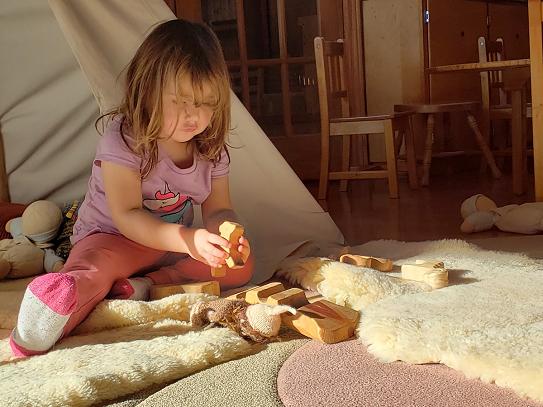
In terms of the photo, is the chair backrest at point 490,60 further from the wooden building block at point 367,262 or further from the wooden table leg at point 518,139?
the wooden building block at point 367,262

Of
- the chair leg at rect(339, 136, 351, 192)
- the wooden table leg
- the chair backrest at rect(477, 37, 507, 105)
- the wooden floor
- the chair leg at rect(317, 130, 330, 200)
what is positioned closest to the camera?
the wooden floor

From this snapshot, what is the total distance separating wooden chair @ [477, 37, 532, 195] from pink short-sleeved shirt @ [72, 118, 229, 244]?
148cm

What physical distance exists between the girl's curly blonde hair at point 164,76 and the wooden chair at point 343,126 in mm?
1469

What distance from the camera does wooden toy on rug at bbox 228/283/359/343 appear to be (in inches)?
40.7

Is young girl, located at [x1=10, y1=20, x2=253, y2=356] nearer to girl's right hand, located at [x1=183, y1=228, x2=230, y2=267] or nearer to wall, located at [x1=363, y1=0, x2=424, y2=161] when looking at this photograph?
girl's right hand, located at [x1=183, y1=228, x2=230, y2=267]

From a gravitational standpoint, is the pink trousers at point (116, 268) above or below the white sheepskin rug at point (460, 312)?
above

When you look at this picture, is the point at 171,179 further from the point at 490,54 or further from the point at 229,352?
the point at 490,54

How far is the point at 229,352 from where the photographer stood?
0.99 metres

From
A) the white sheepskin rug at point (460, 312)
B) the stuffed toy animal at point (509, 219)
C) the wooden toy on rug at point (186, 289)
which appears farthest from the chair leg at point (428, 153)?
the wooden toy on rug at point (186, 289)

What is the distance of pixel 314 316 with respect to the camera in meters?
1.07

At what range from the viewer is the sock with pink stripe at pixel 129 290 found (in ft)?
4.03

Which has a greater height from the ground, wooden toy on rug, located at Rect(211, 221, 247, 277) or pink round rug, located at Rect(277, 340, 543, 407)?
wooden toy on rug, located at Rect(211, 221, 247, 277)

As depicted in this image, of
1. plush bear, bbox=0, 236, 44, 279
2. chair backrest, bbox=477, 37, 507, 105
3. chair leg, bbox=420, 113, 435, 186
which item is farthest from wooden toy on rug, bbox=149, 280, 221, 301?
chair backrest, bbox=477, 37, 507, 105

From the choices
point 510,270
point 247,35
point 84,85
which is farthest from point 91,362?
point 247,35
